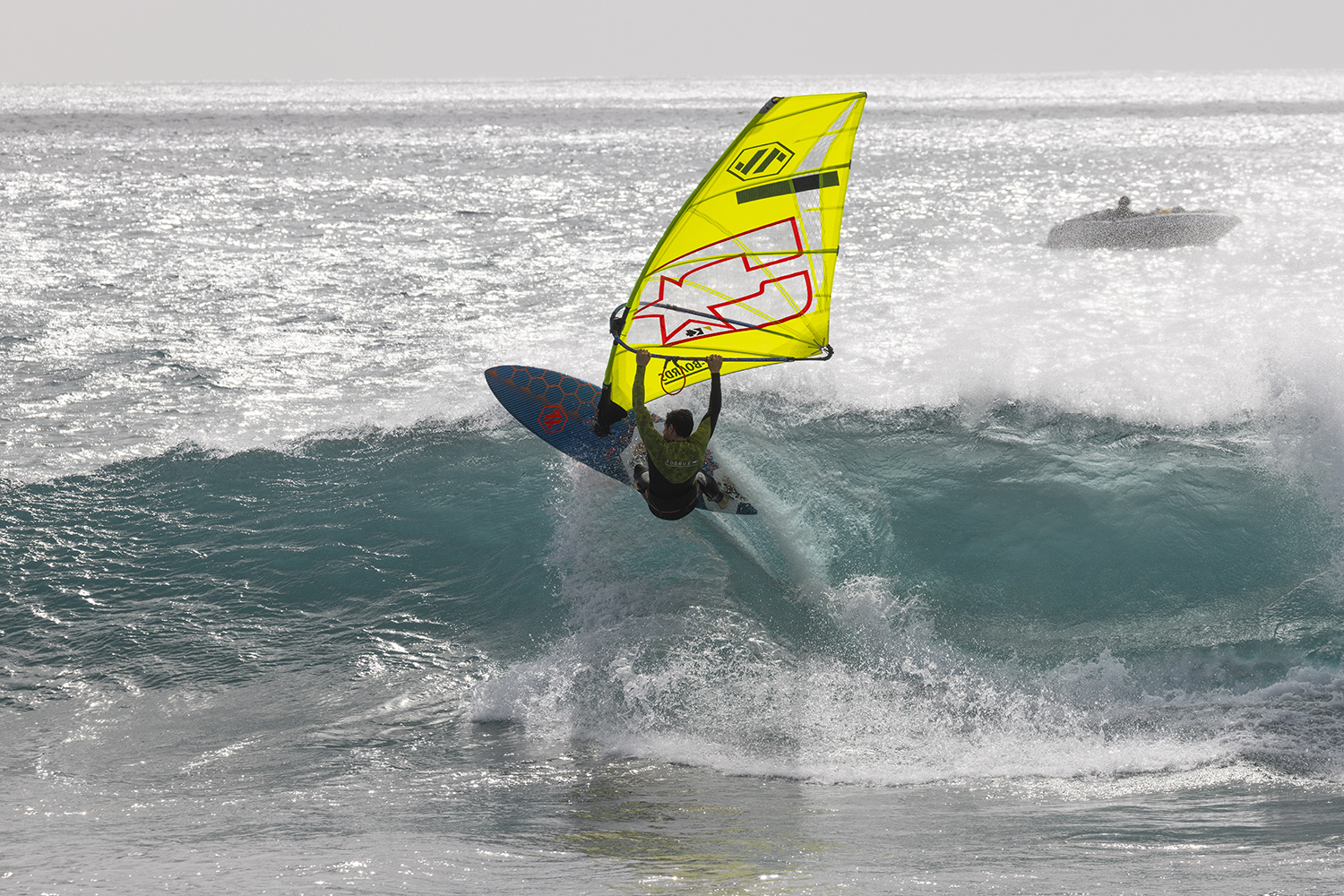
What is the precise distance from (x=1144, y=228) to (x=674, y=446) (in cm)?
2115

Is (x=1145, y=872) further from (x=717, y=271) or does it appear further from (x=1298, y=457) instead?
(x=1298, y=457)

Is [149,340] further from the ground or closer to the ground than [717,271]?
closer to the ground

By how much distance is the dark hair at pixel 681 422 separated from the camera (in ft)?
23.6

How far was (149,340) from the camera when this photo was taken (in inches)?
685

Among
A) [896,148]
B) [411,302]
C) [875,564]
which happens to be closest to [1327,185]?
[896,148]

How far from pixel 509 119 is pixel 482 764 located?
298 ft

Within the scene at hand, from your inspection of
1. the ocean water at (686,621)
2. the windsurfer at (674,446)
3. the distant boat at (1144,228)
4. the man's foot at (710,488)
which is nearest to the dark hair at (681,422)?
the windsurfer at (674,446)

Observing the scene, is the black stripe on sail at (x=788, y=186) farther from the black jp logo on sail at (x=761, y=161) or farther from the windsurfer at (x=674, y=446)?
the windsurfer at (x=674, y=446)

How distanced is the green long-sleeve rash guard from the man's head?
0.06 m

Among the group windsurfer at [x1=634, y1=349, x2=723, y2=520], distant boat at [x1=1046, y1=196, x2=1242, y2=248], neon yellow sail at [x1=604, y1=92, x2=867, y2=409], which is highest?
distant boat at [x1=1046, y1=196, x2=1242, y2=248]

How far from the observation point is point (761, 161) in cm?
743

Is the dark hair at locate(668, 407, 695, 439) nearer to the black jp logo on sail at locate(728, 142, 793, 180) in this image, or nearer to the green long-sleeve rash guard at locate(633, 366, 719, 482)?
the green long-sleeve rash guard at locate(633, 366, 719, 482)

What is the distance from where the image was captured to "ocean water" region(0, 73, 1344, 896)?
210 inches

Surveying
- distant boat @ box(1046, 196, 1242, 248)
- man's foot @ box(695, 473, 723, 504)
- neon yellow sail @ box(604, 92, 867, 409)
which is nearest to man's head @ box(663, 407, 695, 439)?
neon yellow sail @ box(604, 92, 867, 409)
